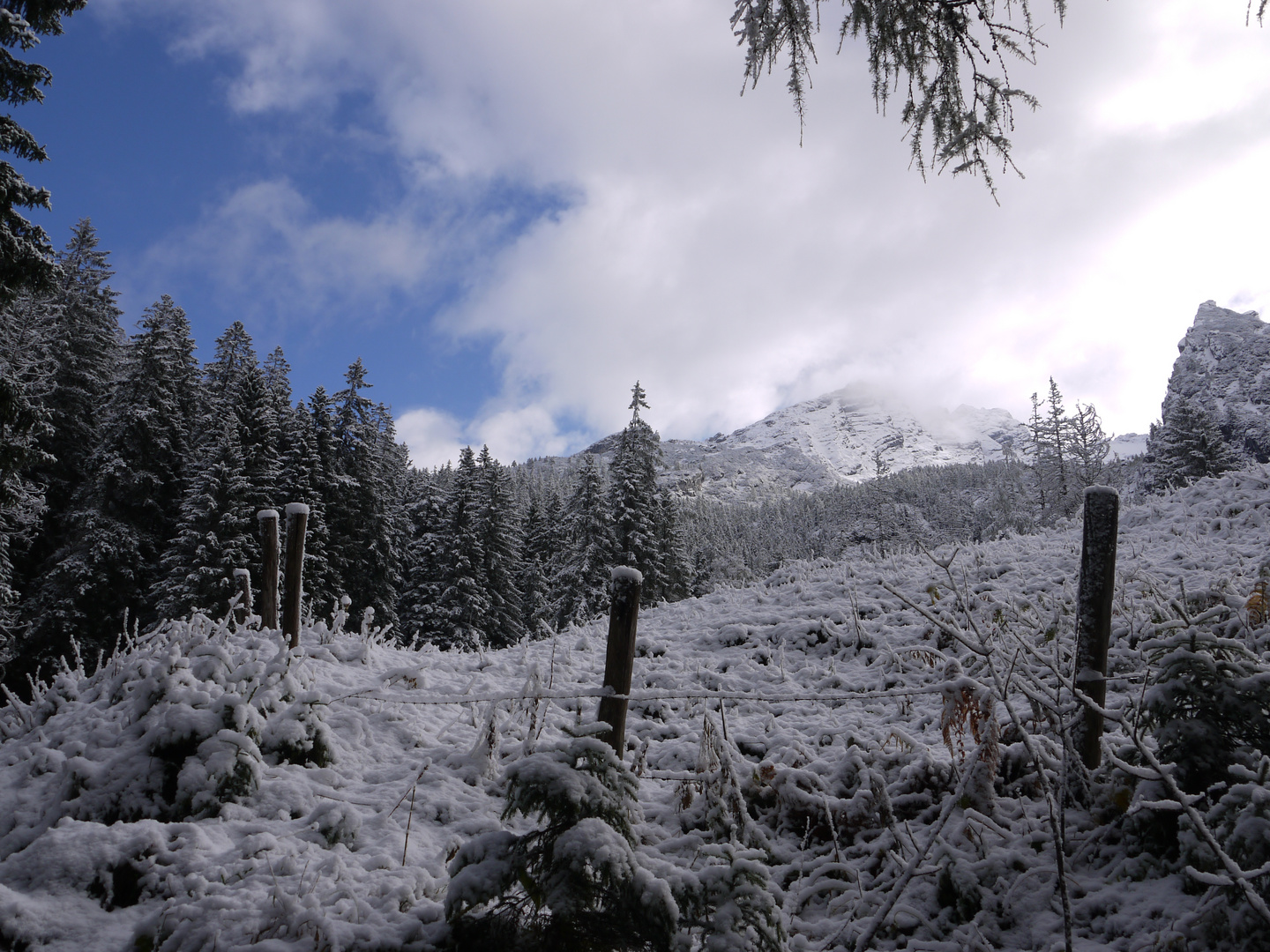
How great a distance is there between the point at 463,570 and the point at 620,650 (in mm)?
25110

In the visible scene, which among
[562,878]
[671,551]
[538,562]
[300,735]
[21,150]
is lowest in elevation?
[300,735]

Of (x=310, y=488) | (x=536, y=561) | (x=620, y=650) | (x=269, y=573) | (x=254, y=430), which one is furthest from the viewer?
(x=536, y=561)

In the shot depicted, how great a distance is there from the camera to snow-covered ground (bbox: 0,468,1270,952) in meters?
2.88

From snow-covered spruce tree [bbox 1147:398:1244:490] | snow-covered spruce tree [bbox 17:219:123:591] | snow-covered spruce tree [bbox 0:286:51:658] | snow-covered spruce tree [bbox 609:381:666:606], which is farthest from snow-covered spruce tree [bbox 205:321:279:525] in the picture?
snow-covered spruce tree [bbox 1147:398:1244:490]

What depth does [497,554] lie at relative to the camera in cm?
2998

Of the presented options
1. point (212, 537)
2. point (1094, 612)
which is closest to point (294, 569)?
point (1094, 612)

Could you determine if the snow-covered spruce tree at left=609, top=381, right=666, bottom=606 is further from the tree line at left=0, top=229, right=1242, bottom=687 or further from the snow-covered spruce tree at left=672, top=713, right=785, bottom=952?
the snow-covered spruce tree at left=672, top=713, right=785, bottom=952

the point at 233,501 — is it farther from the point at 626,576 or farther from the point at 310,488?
the point at 626,576

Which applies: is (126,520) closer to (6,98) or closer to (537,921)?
(6,98)

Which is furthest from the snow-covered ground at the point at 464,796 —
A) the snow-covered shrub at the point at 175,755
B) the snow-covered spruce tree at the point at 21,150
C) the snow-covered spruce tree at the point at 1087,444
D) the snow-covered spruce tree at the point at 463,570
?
the snow-covered spruce tree at the point at 1087,444

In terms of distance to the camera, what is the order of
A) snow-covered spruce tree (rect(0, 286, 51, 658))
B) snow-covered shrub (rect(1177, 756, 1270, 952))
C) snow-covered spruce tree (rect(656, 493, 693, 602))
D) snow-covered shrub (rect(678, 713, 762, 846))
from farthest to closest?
snow-covered spruce tree (rect(656, 493, 693, 602)) < snow-covered spruce tree (rect(0, 286, 51, 658)) < snow-covered shrub (rect(678, 713, 762, 846)) < snow-covered shrub (rect(1177, 756, 1270, 952))

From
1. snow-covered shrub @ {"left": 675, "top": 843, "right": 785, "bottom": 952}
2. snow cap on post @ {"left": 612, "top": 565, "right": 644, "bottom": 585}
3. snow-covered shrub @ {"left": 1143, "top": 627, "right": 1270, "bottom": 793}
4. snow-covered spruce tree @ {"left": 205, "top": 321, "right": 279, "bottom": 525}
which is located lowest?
snow-covered shrub @ {"left": 675, "top": 843, "right": 785, "bottom": 952}

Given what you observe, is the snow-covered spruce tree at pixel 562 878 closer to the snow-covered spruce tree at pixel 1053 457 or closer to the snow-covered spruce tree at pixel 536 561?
the snow-covered spruce tree at pixel 536 561

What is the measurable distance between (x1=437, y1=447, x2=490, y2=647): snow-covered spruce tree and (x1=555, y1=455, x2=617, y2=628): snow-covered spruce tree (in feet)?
12.0
